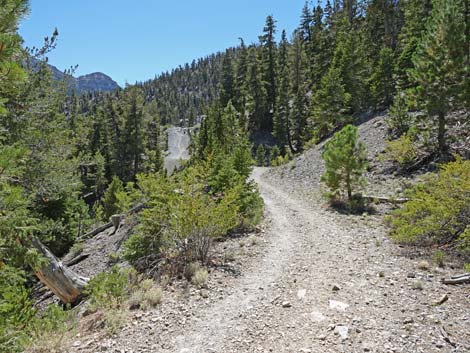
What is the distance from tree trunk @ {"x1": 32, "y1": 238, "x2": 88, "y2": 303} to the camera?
28.8 feet

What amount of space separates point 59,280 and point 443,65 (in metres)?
17.9

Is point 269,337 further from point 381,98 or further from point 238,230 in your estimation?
point 381,98

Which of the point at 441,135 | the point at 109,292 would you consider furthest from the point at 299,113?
the point at 109,292

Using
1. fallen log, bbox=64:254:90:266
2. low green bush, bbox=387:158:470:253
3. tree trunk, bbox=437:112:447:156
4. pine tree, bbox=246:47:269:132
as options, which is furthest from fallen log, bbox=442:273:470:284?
pine tree, bbox=246:47:269:132

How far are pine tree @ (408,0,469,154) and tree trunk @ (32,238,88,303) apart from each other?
16.9 m

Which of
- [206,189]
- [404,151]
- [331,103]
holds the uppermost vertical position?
[331,103]

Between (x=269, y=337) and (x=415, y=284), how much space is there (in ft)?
11.1

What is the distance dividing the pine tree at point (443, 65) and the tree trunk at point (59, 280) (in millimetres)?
16903

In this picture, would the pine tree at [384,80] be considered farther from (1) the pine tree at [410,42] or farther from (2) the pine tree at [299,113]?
(2) the pine tree at [299,113]

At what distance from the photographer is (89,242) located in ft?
50.7

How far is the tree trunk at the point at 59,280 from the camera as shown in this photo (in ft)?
28.8

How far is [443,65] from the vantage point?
15352 mm

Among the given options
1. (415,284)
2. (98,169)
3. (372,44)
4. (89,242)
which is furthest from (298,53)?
(415,284)

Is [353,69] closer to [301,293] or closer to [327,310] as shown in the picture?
[301,293]
